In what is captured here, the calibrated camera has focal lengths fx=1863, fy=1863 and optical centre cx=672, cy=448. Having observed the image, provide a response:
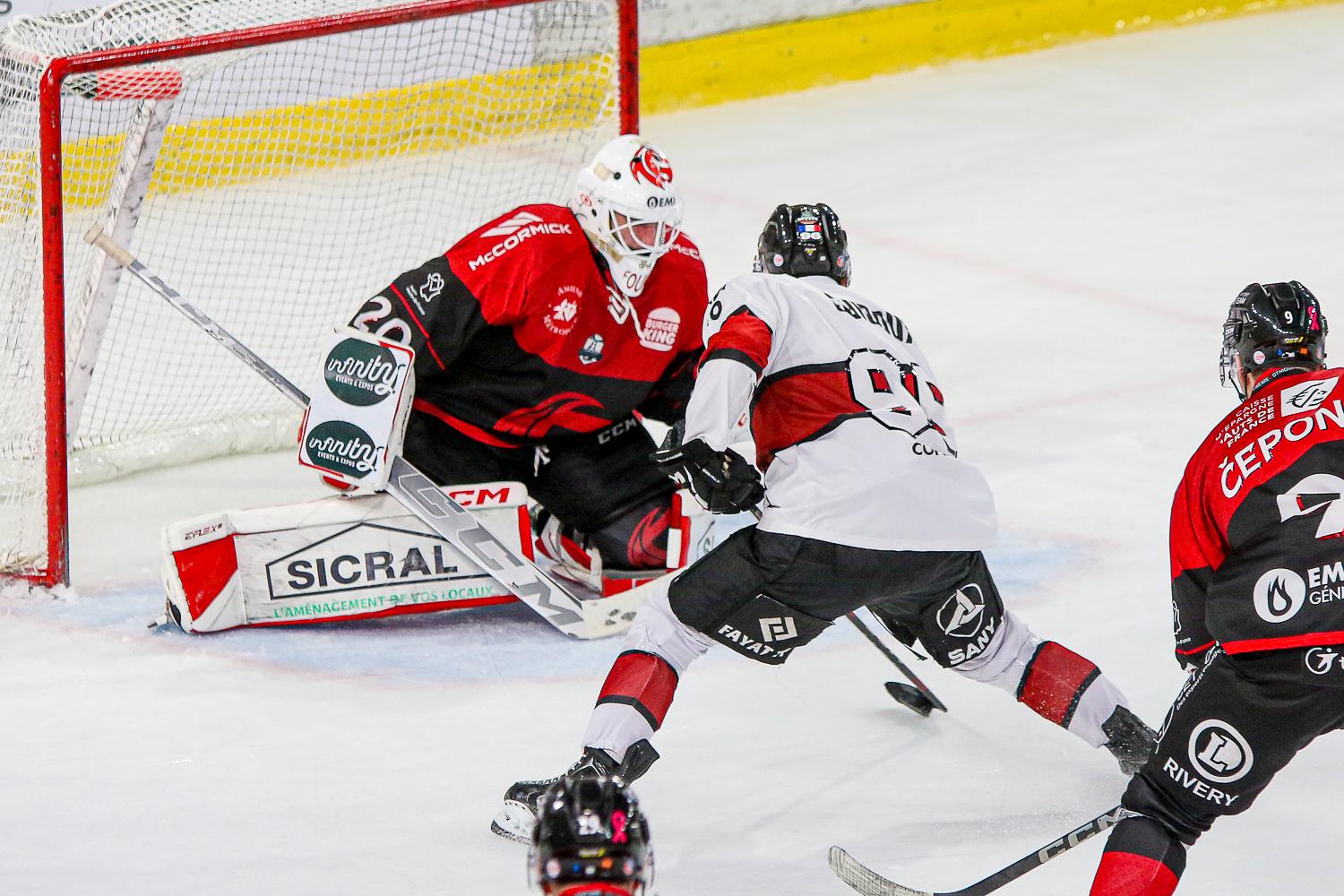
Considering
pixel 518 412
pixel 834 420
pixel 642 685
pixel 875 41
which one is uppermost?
pixel 875 41

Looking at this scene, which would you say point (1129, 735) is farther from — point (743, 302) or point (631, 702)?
point (743, 302)

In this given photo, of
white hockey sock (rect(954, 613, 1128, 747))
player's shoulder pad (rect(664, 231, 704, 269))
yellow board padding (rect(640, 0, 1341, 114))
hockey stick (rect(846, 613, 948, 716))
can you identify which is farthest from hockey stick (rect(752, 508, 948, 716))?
yellow board padding (rect(640, 0, 1341, 114))

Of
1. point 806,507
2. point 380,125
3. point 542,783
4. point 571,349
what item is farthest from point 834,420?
point 380,125

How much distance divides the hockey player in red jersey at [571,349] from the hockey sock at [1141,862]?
5.13ft

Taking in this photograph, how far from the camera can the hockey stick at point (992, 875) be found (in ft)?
8.22

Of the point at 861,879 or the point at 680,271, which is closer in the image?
the point at 861,879

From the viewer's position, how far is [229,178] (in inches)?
205

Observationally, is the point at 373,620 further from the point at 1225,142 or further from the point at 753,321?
the point at 1225,142

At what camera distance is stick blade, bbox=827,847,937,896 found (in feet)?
8.66

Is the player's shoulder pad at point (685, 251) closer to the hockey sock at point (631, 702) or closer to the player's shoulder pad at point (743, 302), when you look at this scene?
the player's shoulder pad at point (743, 302)

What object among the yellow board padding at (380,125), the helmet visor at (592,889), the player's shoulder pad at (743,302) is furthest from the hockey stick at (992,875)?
the yellow board padding at (380,125)

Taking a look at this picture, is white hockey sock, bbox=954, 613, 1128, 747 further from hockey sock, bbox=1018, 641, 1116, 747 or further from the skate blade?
the skate blade

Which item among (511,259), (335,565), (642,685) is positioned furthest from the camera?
(335,565)

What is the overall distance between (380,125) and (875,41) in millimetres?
2874
